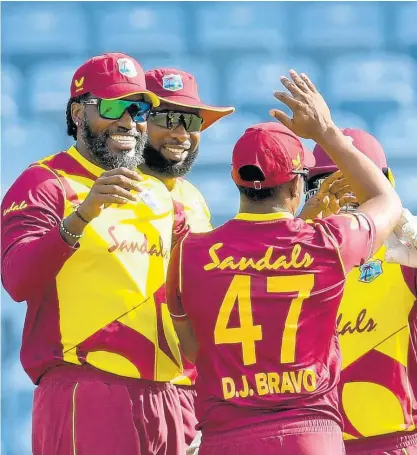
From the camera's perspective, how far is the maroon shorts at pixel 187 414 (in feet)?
16.6

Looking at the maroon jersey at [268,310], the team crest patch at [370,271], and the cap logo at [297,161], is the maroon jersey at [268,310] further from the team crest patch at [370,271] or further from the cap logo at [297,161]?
the team crest patch at [370,271]

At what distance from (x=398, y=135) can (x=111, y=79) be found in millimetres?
3291

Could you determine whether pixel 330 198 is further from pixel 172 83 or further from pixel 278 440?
pixel 172 83

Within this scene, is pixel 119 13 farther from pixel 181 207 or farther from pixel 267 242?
pixel 267 242

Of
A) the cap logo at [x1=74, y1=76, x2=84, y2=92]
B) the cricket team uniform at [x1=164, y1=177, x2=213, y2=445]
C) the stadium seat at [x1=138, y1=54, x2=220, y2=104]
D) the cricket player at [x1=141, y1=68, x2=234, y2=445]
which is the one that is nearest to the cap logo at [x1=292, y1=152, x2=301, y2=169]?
the cricket team uniform at [x1=164, y1=177, x2=213, y2=445]

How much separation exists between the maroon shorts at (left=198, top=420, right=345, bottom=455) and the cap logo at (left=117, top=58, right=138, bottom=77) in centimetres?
146

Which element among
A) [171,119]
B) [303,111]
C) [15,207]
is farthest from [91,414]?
[171,119]

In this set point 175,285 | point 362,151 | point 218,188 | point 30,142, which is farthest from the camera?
point 30,142

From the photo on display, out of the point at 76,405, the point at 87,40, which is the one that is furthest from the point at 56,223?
the point at 87,40

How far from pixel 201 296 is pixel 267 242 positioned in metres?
0.26

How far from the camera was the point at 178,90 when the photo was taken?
5469mm

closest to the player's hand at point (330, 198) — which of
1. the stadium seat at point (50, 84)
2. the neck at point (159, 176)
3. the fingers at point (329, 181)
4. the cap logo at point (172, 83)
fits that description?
the fingers at point (329, 181)

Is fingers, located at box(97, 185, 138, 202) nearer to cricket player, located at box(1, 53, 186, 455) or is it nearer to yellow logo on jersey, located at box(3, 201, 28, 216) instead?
cricket player, located at box(1, 53, 186, 455)

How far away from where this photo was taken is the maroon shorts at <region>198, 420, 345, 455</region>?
3811mm
